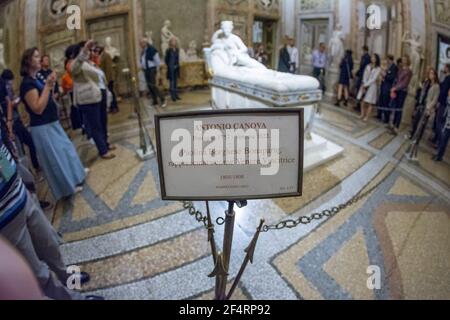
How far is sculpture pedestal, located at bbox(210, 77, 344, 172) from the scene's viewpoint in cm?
175

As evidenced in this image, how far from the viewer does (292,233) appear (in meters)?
1.84

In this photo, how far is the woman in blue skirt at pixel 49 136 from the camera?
4.29ft

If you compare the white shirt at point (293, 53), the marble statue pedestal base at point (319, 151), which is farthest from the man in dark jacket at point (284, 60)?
the marble statue pedestal base at point (319, 151)

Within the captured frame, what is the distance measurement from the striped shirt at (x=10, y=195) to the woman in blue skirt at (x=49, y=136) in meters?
0.23

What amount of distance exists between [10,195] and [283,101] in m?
1.44

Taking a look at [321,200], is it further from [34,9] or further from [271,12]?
[34,9]

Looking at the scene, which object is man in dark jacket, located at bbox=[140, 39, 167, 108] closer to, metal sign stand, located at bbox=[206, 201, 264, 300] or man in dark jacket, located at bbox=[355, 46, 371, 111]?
metal sign stand, located at bbox=[206, 201, 264, 300]

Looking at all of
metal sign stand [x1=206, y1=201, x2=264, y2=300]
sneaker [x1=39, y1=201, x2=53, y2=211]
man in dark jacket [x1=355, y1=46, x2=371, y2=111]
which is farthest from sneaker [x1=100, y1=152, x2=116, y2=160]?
man in dark jacket [x1=355, y1=46, x2=371, y2=111]

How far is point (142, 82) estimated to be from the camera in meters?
1.67

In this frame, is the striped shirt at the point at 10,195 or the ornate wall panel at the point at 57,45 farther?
the ornate wall panel at the point at 57,45

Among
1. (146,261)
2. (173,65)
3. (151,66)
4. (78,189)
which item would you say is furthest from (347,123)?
(78,189)

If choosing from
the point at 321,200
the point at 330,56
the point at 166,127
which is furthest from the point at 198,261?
the point at 330,56

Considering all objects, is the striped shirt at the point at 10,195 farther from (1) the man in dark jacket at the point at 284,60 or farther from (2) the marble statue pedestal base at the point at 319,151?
(2) the marble statue pedestal base at the point at 319,151

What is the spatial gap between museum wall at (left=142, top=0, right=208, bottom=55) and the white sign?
0.73m
